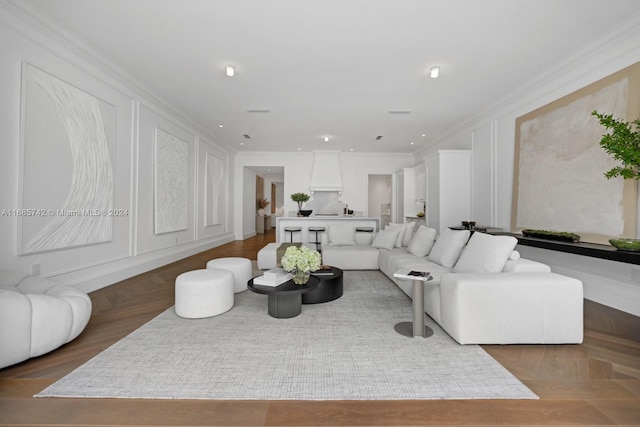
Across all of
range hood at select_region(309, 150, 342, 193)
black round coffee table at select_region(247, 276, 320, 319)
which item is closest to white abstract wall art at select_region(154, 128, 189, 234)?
black round coffee table at select_region(247, 276, 320, 319)

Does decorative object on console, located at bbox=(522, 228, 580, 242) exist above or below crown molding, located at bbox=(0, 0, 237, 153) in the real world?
below

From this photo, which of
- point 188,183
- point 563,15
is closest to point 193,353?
point 563,15

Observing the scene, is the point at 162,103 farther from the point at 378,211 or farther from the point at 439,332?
the point at 378,211

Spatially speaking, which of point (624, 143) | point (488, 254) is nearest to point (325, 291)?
point (488, 254)

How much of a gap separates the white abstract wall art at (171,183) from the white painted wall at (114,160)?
0.48 feet

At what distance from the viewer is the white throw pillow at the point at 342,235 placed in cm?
554

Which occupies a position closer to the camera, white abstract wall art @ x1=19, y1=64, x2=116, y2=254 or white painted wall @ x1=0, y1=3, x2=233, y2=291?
white painted wall @ x1=0, y1=3, x2=233, y2=291

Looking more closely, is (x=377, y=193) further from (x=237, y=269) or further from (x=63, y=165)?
(x=63, y=165)

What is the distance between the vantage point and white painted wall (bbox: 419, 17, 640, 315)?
10.1 feet

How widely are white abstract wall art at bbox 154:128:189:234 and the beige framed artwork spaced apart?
20.0 feet

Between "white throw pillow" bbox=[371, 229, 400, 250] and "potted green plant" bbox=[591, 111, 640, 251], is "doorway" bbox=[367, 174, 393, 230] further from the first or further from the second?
"potted green plant" bbox=[591, 111, 640, 251]

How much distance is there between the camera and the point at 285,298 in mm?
2865

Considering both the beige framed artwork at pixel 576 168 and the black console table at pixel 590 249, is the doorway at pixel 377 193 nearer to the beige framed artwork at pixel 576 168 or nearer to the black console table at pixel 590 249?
the beige framed artwork at pixel 576 168

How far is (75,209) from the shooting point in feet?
11.5
